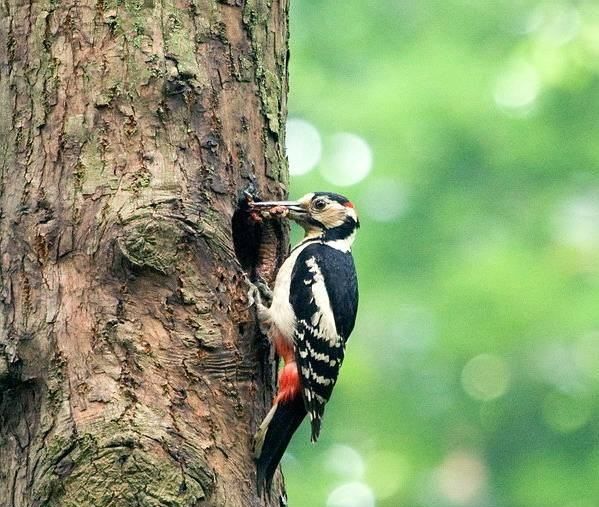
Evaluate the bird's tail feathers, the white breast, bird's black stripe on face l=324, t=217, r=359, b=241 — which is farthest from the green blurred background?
the bird's tail feathers

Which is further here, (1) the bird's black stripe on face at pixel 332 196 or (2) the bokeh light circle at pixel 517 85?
(2) the bokeh light circle at pixel 517 85

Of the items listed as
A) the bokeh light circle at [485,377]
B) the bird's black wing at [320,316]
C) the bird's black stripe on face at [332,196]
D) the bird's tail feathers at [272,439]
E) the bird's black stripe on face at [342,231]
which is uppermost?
the bird's black stripe on face at [332,196]

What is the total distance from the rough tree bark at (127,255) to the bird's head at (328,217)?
95cm

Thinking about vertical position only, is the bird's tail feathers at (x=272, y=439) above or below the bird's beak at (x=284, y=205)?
below

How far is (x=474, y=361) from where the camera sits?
9.30 m

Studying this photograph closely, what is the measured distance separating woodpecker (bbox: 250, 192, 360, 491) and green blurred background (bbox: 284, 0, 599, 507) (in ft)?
12.0

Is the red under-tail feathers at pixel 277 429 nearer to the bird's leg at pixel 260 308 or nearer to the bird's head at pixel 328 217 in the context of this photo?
the bird's leg at pixel 260 308

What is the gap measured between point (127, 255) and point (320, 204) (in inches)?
66.4

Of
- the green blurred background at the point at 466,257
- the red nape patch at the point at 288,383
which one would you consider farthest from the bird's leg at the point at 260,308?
the green blurred background at the point at 466,257

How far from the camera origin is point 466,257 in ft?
30.6

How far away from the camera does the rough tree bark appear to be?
3.67 m

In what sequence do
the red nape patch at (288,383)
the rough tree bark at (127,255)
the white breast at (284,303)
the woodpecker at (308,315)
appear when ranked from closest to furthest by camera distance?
the rough tree bark at (127,255) < the woodpecker at (308,315) < the red nape patch at (288,383) < the white breast at (284,303)

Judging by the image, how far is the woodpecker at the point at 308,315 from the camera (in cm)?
412

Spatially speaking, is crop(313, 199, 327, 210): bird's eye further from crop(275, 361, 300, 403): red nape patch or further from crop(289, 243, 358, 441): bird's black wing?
crop(275, 361, 300, 403): red nape patch
